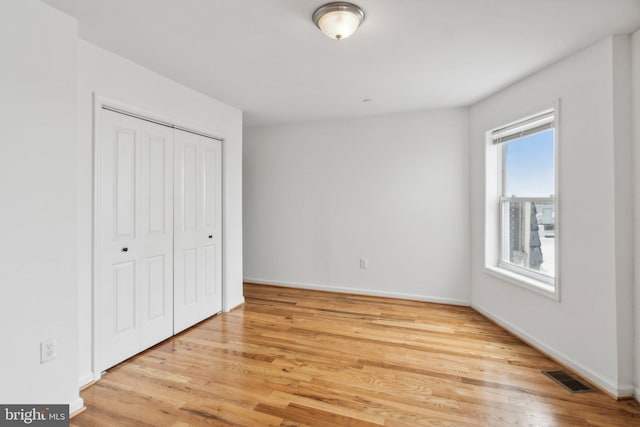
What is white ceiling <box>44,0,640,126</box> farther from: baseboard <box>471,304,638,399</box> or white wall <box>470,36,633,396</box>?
baseboard <box>471,304,638,399</box>

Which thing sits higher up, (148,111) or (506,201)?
(148,111)

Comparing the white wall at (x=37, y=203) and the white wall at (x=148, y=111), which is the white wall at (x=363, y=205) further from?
the white wall at (x=37, y=203)

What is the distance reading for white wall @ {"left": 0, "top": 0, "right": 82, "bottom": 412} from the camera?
1.68 m

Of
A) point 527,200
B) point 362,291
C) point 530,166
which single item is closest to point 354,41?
point 530,166

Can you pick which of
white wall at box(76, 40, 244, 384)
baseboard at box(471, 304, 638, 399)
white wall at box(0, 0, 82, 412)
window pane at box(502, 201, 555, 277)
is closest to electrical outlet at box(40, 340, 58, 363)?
white wall at box(0, 0, 82, 412)

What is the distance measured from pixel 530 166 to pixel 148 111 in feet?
11.7

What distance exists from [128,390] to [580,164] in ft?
12.1

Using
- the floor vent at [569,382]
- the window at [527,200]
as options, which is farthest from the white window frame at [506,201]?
the floor vent at [569,382]

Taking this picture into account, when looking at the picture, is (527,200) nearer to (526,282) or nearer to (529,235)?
(529,235)

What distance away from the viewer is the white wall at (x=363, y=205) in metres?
4.10

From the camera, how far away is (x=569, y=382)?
7.50ft

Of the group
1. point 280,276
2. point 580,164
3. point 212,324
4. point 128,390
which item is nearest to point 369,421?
point 128,390

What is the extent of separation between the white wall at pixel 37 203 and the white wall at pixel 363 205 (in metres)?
3.09

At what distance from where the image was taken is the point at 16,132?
170 cm
